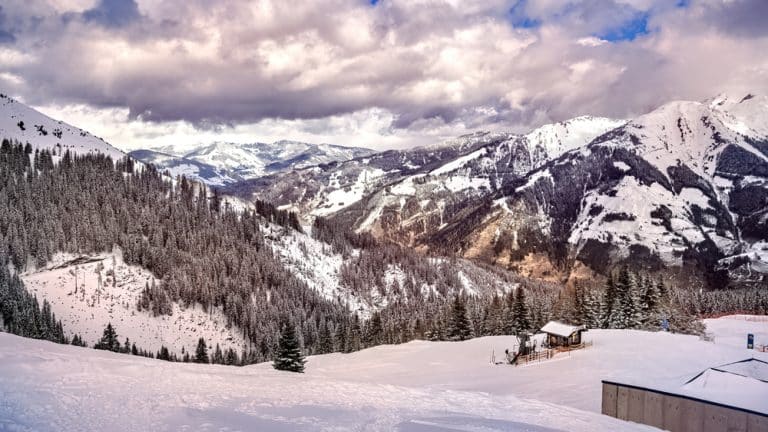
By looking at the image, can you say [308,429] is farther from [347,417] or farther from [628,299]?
[628,299]

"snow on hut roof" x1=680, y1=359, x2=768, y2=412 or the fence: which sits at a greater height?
"snow on hut roof" x1=680, y1=359, x2=768, y2=412

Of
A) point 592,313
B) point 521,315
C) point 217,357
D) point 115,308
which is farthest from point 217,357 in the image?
point 592,313

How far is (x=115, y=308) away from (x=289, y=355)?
359 feet

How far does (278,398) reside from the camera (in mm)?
27703

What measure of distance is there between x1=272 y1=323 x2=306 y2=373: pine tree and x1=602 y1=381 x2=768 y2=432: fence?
38.6 meters

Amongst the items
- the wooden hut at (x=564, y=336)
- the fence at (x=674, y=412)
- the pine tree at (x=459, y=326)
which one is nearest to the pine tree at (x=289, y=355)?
the wooden hut at (x=564, y=336)

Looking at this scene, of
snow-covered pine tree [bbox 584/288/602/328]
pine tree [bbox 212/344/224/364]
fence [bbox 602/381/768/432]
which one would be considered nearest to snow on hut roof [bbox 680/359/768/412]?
fence [bbox 602/381/768/432]

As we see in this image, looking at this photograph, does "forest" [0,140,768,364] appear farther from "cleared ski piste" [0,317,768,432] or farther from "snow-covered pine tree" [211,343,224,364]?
"cleared ski piste" [0,317,768,432]

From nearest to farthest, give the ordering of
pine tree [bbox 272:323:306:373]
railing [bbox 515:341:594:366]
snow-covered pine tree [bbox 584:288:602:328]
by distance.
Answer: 1. railing [bbox 515:341:594:366]
2. pine tree [bbox 272:323:306:373]
3. snow-covered pine tree [bbox 584:288:602:328]

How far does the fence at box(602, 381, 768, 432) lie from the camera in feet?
80.0

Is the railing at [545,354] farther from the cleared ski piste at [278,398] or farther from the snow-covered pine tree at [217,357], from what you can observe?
the snow-covered pine tree at [217,357]

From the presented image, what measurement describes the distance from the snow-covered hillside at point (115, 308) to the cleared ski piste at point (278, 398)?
113762 millimetres

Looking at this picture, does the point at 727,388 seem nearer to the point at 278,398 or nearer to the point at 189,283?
the point at 278,398

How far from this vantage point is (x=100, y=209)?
591 feet
